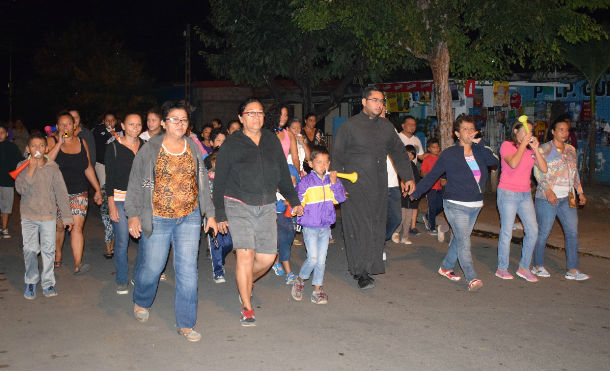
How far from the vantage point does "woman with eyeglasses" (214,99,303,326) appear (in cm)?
603

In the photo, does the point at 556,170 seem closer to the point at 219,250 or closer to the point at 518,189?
the point at 518,189

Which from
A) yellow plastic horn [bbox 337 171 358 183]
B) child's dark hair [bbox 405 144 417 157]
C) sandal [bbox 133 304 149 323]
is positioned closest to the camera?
sandal [bbox 133 304 149 323]

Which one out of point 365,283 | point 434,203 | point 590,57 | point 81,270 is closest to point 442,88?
point 434,203

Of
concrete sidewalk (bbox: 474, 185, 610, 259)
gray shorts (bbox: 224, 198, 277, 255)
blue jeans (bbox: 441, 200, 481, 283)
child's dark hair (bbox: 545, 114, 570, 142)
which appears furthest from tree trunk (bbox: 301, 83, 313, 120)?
gray shorts (bbox: 224, 198, 277, 255)

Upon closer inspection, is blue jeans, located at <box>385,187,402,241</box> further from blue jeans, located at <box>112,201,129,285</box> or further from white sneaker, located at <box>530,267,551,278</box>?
blue jeans, located at <box>112,201,129,285</box>

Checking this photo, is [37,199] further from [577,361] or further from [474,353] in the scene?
[577,361]

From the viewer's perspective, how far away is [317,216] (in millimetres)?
7055

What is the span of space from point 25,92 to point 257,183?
41.7 metres

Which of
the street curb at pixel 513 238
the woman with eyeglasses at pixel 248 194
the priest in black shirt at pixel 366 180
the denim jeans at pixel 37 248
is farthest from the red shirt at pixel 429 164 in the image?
the denim jeans at pixel 37 248

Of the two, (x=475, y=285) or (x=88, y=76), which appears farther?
(x=88, y=76)

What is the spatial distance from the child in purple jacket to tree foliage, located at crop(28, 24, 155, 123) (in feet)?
107

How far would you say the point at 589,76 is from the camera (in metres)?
16.3

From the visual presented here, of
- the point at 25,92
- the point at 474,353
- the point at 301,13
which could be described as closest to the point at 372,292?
the point at 474,353

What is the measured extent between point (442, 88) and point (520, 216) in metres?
6.65
